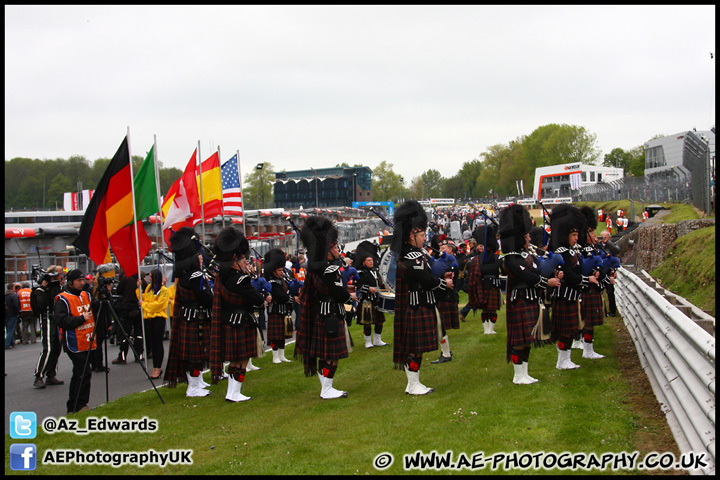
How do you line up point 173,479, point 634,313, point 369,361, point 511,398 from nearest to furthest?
1. point 173,479
2. point 511,398
3. point 634,313
4. point 369,361

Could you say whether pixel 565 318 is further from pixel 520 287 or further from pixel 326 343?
pixel 326 343

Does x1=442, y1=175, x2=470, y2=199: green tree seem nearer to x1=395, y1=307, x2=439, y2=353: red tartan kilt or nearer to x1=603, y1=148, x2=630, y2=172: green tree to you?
x1=603, y1=148, x2=630, y2=172: green tree

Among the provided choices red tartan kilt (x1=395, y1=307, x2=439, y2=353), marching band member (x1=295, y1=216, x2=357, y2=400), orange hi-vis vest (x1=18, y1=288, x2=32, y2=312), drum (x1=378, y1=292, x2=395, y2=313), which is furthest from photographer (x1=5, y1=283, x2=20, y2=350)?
red tartan kilt (x1=395, y1=307, x2=439, y2=353)

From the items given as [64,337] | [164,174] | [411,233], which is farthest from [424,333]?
[164,174]

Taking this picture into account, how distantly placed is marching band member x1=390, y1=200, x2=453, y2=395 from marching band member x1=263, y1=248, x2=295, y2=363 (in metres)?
3.02

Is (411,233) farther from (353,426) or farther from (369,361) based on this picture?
(369,361)

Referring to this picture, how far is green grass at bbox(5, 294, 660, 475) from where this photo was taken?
5766mm

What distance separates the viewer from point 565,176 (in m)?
86.9

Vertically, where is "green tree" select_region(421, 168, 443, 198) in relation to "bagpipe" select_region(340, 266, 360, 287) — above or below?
above

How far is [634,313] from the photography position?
401 inches

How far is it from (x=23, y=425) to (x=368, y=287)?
6.31 meters

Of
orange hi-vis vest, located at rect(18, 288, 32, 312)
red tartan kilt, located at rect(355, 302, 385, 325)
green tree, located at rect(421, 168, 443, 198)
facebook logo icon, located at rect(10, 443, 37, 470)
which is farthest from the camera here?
green tree, located at rect(421, 168, 443, 198)

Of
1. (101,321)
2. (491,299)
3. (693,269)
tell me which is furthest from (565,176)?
(101,321)

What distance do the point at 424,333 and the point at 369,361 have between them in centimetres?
320
